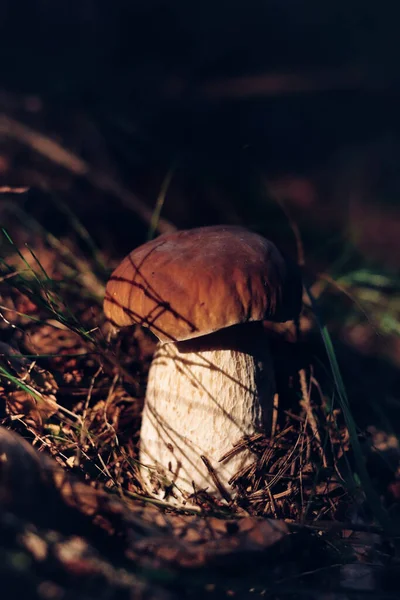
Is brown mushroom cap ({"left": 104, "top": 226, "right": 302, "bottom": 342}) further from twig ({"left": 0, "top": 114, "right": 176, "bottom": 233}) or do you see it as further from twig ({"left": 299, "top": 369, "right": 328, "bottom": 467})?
twig ({"left": 0, "top": 114, "right": 176, "bottom": 233})

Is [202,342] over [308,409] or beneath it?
over

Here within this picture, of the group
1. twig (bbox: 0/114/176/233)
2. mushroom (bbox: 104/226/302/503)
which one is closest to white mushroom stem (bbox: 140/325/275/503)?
mushroom (bbox: 104/226/302/503)

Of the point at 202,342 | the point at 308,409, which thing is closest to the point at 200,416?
the point at 202,342

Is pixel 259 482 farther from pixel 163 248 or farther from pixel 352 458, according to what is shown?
pixel 163 248

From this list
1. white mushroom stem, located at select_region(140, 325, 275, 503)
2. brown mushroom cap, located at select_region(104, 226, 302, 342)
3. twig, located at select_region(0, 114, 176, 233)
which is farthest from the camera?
twig, located at select_region(0, 114, 176, 233)

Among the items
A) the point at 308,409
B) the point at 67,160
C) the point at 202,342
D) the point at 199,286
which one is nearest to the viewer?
the point at 199,286

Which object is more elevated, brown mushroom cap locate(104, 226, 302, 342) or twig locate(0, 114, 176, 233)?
twig locate(0, 114, 176, 233)

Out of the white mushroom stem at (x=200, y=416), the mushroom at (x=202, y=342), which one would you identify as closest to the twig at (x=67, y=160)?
the mushroom at (x=202, y=342)

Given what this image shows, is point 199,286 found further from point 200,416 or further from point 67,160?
point 67,160
